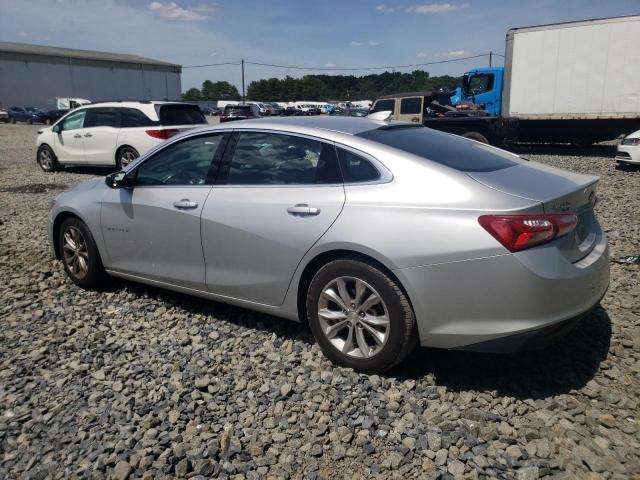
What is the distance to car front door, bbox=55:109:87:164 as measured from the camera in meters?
12.5

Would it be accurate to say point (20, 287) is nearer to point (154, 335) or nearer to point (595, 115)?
point (154, 335)

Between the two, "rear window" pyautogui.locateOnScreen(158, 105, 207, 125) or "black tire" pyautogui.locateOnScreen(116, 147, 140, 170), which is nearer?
"rear window" pyautogui.locateOnScreen(158, 105, 207, 125)

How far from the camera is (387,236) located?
295cm

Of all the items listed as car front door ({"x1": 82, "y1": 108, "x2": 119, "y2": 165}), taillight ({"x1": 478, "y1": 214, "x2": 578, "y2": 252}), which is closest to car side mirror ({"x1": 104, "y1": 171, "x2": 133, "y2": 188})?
taillight ({"x1": 478, "y1": 214, "x2": 578, "y2": 252})

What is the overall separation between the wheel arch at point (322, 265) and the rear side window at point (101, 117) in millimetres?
10007

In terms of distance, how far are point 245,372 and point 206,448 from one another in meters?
0.74

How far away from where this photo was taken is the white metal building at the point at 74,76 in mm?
63906

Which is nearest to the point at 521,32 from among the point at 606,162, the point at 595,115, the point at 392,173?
the point at 595,115

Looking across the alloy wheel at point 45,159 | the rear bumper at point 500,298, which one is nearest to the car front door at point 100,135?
the alloy wheel at point 45,159

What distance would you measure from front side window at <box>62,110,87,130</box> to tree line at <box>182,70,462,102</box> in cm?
9070

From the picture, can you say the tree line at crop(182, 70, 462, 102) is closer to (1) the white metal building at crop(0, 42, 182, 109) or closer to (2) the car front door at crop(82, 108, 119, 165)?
(1) the white metal building at crop(0, 42, 182, 109)

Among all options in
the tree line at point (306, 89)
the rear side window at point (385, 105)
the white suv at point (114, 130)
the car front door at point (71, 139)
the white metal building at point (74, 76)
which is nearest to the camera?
the white suv at point (114, 130)

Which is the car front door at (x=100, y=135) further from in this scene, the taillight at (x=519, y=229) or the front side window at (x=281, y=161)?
the taillight at (x=519, y=229)

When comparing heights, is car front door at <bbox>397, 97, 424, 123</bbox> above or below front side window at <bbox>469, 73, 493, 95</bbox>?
below
